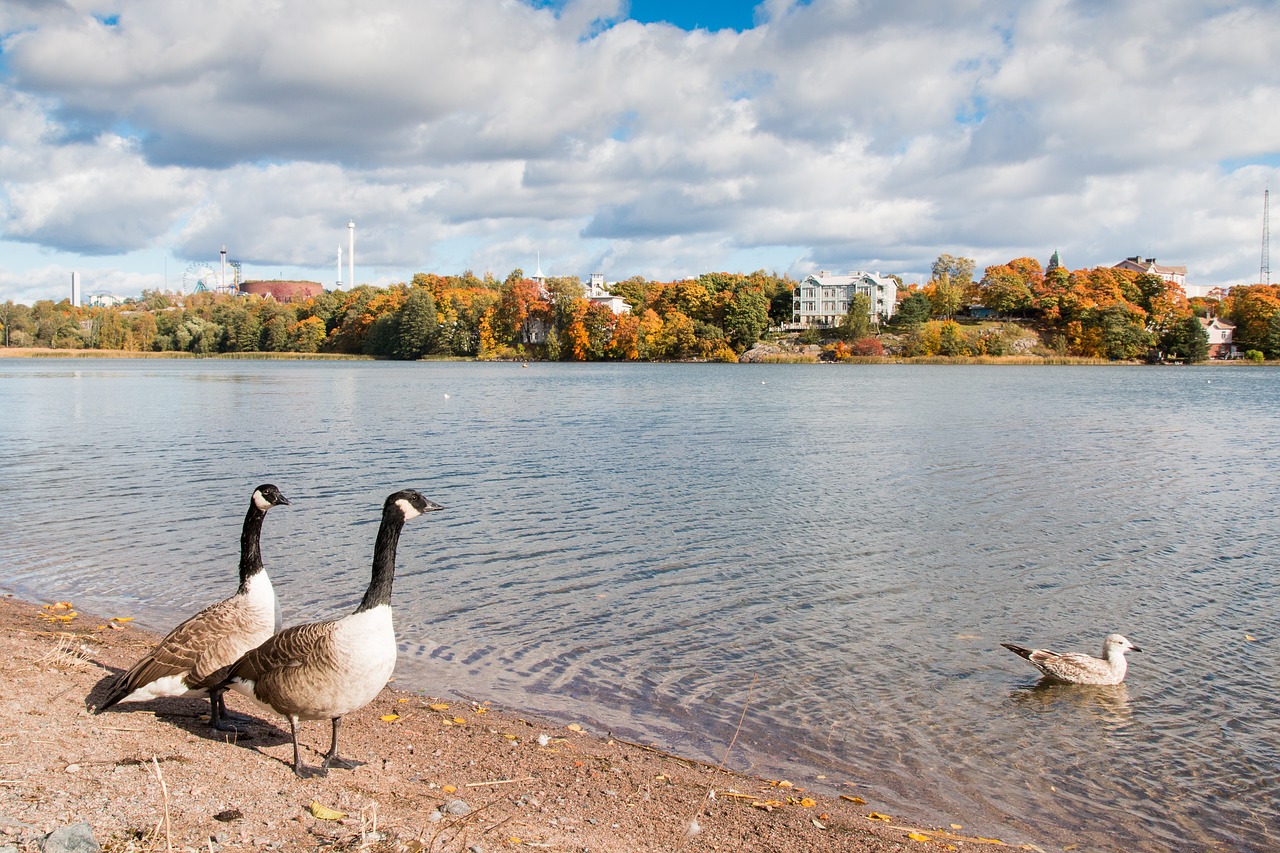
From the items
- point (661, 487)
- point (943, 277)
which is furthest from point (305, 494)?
point (943, 277)

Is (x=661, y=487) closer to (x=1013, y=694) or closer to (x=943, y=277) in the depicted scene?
(x=1013, y=694)

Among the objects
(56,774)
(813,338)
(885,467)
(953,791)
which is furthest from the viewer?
(813,338)

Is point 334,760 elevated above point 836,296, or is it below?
below

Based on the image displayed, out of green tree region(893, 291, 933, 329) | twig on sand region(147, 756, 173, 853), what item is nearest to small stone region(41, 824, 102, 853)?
twig on sand region(147, 756, 173, 853)

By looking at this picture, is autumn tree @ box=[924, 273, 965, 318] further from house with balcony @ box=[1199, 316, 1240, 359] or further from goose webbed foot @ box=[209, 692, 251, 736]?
goose webbed foot @ box=[209, 692, 251, 736]

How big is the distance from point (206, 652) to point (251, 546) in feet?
3.83

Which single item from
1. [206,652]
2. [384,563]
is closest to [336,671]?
[384,563]

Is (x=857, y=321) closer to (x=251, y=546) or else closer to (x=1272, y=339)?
(x=1272, y=339)

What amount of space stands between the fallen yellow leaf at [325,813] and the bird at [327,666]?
28.6 inches

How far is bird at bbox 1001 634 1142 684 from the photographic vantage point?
32.9 ft

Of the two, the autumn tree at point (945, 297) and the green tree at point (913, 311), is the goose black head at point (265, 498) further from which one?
the autumn tree at point (945, 297)

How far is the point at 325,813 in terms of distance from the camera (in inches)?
226

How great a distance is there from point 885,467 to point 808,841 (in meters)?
23.5

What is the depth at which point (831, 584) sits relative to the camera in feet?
47.4
